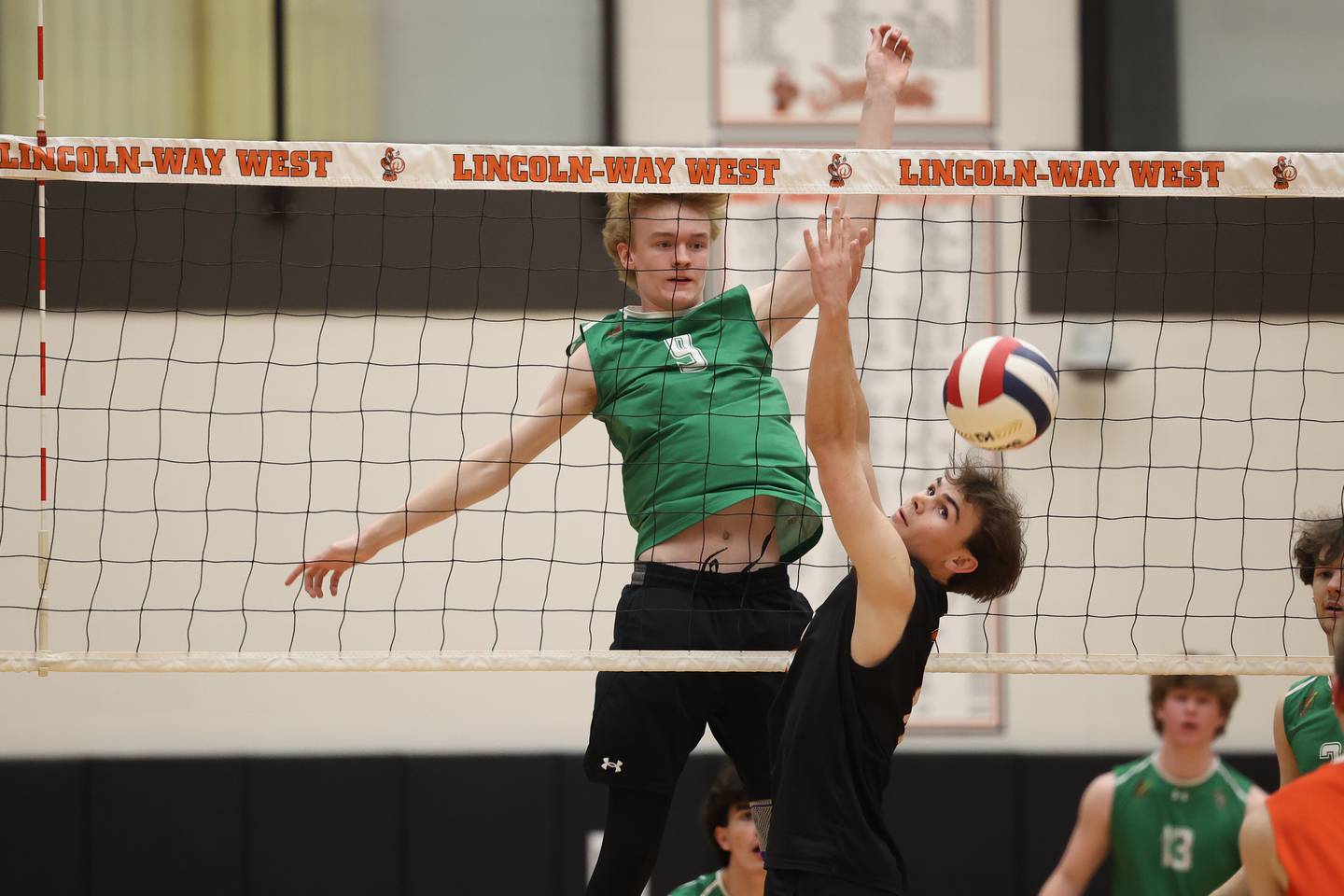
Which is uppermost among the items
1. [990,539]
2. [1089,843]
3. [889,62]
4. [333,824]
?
[889,62]

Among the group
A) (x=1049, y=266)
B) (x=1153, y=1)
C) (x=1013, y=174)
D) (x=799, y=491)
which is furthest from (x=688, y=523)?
(x=1153, y=1)

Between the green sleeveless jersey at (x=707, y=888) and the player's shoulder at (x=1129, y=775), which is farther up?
the player's shoulder at (x=1129, y=775)

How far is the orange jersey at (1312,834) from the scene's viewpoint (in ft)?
8.08

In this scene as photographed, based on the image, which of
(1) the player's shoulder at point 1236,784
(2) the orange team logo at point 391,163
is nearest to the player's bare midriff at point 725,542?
(2) the orange team logo at point 391,163

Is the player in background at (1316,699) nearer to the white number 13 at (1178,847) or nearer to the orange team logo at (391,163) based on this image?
the white number 13 at (1178,847)

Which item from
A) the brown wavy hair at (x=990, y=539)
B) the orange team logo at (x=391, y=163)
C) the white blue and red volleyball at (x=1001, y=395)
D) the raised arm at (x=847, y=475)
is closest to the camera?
the raised arm at (x=847, y=475)

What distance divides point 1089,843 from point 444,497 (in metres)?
2.59

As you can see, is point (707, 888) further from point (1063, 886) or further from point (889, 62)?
point (889, 62)

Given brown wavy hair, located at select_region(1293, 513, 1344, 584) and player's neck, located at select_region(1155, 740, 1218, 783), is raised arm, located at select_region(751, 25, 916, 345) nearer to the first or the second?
brown wavy hair, located at select_region(1293, 513, 1344, 584)

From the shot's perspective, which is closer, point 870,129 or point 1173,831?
point 870,129

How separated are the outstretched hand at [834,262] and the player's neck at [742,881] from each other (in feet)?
8.57

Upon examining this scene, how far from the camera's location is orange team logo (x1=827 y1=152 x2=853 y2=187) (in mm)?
4051

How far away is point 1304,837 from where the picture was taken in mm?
2488

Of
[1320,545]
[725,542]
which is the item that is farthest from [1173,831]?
[725,542]
